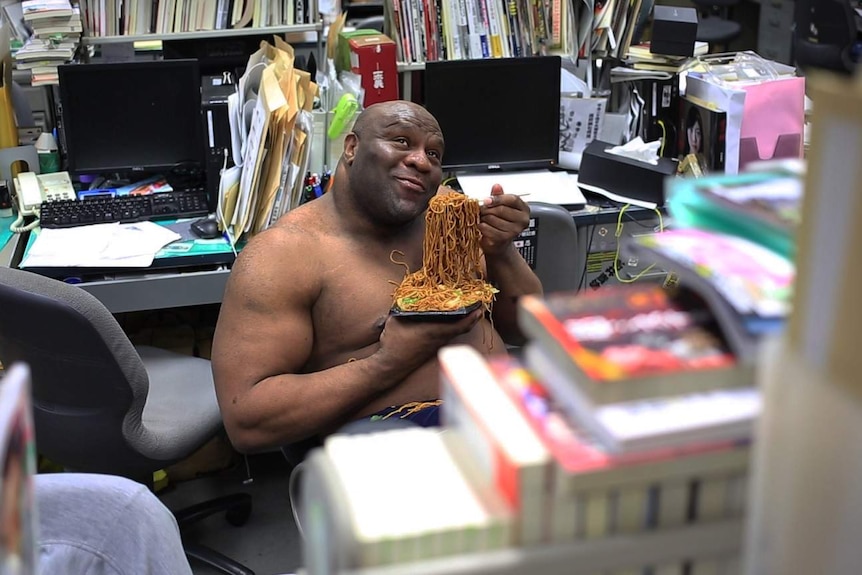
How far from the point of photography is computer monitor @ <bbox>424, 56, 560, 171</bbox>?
3.32 metres

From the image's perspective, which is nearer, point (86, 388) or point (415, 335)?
point (415, 335)

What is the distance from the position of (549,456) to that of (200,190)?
103 inches

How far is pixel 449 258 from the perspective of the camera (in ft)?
7.26

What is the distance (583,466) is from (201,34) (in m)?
2.91

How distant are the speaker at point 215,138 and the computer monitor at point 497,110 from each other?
680 millimetres

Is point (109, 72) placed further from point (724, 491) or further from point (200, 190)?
point (724, 491)

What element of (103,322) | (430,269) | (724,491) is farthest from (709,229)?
(103,322)

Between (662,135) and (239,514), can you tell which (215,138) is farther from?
(662,135)

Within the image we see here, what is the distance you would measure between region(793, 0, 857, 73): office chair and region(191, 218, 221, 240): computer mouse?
4.14m

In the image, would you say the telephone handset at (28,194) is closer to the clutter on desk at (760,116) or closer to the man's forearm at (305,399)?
the man's forearm at (305,399)

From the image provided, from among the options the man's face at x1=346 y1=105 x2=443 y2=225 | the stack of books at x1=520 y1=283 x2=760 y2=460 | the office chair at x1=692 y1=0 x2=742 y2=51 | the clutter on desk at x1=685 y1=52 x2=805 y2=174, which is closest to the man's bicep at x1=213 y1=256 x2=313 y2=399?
the man's face at x1=346 y1=105 x2=443 y2=225

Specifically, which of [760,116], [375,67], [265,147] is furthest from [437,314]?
[760,116]

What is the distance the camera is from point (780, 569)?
0.76m

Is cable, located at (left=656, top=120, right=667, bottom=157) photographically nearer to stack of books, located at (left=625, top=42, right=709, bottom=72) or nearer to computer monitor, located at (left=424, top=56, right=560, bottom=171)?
stack of books, located at (left=625, top=42, right=709, bottom=72)
